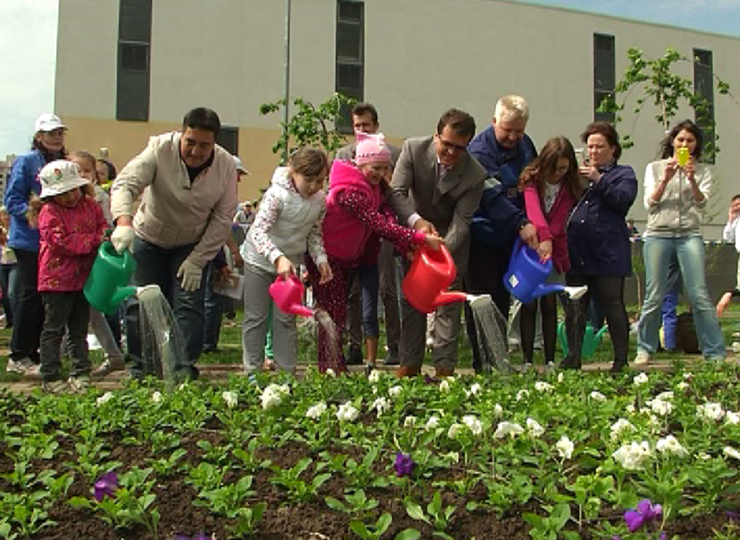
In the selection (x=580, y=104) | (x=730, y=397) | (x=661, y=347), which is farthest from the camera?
(x=580, y=104)

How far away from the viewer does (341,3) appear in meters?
26.5

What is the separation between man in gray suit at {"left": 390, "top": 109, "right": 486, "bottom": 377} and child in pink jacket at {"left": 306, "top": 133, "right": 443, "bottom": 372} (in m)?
0.14

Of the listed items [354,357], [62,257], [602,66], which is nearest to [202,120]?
[62,257]

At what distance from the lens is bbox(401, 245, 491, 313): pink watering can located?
14.6 ft

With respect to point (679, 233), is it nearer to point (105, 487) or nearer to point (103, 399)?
point (103, 399)

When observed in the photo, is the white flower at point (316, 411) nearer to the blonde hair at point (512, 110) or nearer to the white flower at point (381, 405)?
the white flower at point (381, 405)

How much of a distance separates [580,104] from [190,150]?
2642cm

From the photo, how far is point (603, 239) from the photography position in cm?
553

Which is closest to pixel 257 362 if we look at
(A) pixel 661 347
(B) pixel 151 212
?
(B) pixel 151 212

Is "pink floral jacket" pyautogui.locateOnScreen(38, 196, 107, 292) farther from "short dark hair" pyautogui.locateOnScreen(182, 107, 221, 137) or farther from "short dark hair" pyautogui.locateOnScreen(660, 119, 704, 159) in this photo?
"short dark hair" pyautogui.locateOnScreen(660, 119, 704, 159)

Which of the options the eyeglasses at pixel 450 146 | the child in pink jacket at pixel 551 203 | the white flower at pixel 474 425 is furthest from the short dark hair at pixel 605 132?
the white flower at pixel 474 425

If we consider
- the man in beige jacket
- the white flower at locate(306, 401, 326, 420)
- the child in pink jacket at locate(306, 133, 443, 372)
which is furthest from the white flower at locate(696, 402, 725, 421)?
the man in beige jacket

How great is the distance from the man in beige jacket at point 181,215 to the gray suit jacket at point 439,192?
106cm

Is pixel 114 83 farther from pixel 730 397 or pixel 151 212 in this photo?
pixel 730 397
